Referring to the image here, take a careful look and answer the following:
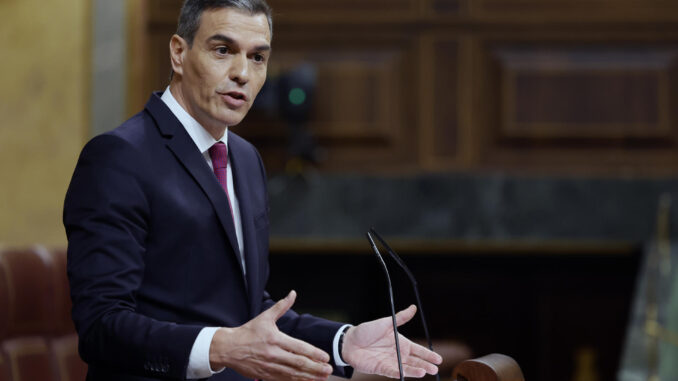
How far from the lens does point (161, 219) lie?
1185 millimetres

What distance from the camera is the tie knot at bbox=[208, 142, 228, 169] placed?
4.26 feet

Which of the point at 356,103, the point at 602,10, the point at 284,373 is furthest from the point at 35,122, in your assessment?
the point at 284,373

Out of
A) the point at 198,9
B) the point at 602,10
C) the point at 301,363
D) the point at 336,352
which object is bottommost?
the point at 336,352

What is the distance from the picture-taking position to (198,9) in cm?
124

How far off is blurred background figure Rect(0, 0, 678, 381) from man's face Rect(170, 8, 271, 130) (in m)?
1.95

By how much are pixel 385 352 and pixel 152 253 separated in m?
0.33

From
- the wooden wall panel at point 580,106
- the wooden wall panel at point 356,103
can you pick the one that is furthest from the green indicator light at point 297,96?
the wooden wall panel at point 580,106

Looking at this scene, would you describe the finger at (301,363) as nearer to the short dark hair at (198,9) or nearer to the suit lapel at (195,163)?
the suit lapel at (195,163)

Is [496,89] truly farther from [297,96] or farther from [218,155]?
[218,155]

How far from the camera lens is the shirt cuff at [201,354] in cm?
105

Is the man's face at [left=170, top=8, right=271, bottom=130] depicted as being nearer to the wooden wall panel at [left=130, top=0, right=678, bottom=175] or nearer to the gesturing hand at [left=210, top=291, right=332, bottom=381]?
the gesturing hand at [left=210, top=291, right=332, bottom=381]

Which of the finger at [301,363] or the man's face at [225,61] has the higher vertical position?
the man's face at [225,61]

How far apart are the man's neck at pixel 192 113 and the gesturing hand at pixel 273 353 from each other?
0.36 m

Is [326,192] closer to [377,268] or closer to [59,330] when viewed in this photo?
[377,268]
